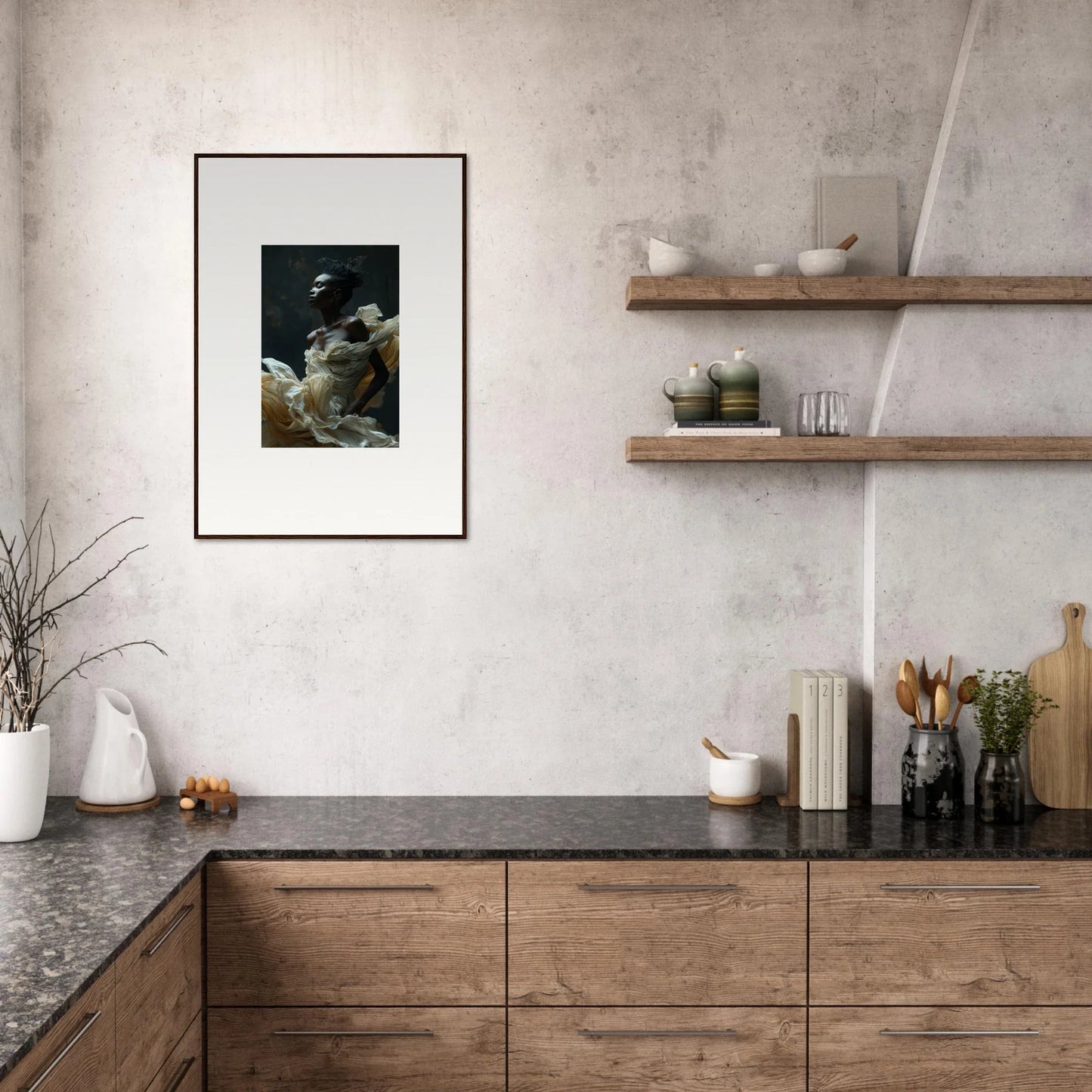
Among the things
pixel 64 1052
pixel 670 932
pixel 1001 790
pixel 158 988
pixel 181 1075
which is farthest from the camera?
pixel 1001 790

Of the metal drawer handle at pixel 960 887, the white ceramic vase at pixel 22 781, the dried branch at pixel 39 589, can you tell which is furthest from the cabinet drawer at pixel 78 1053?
the metal drawer handle at pixel 960 887

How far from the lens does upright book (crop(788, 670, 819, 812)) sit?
2430 mm

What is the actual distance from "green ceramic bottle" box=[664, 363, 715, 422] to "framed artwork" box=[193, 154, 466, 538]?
542mm

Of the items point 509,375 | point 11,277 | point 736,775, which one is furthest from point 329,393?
point 736,775

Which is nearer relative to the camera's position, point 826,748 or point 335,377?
point 826,748

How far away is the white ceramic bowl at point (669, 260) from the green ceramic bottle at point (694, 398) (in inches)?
9.1

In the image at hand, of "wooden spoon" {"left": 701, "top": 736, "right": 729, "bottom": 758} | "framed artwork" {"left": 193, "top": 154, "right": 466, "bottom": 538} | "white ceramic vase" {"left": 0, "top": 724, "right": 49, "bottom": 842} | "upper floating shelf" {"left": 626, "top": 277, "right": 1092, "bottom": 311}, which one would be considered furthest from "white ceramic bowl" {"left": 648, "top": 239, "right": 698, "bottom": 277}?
"white ceramic vase" {"left": 0, "top": 724, "right": 49, "bottom": 842}

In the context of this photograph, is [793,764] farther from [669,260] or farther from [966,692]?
[669,260]

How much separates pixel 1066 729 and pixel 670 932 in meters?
1.14

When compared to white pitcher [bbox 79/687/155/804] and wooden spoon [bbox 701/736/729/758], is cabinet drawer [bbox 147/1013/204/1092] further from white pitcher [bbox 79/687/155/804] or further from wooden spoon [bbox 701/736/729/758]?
wooden spoon [bbox 701/736/729/758]

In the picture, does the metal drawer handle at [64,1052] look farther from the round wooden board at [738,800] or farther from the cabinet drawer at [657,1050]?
the round wooden board at [738,800]

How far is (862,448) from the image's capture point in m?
2.41

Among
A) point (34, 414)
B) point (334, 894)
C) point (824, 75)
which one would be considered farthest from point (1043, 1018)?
Answer: point (34, 414)

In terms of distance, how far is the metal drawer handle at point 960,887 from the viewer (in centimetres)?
210
